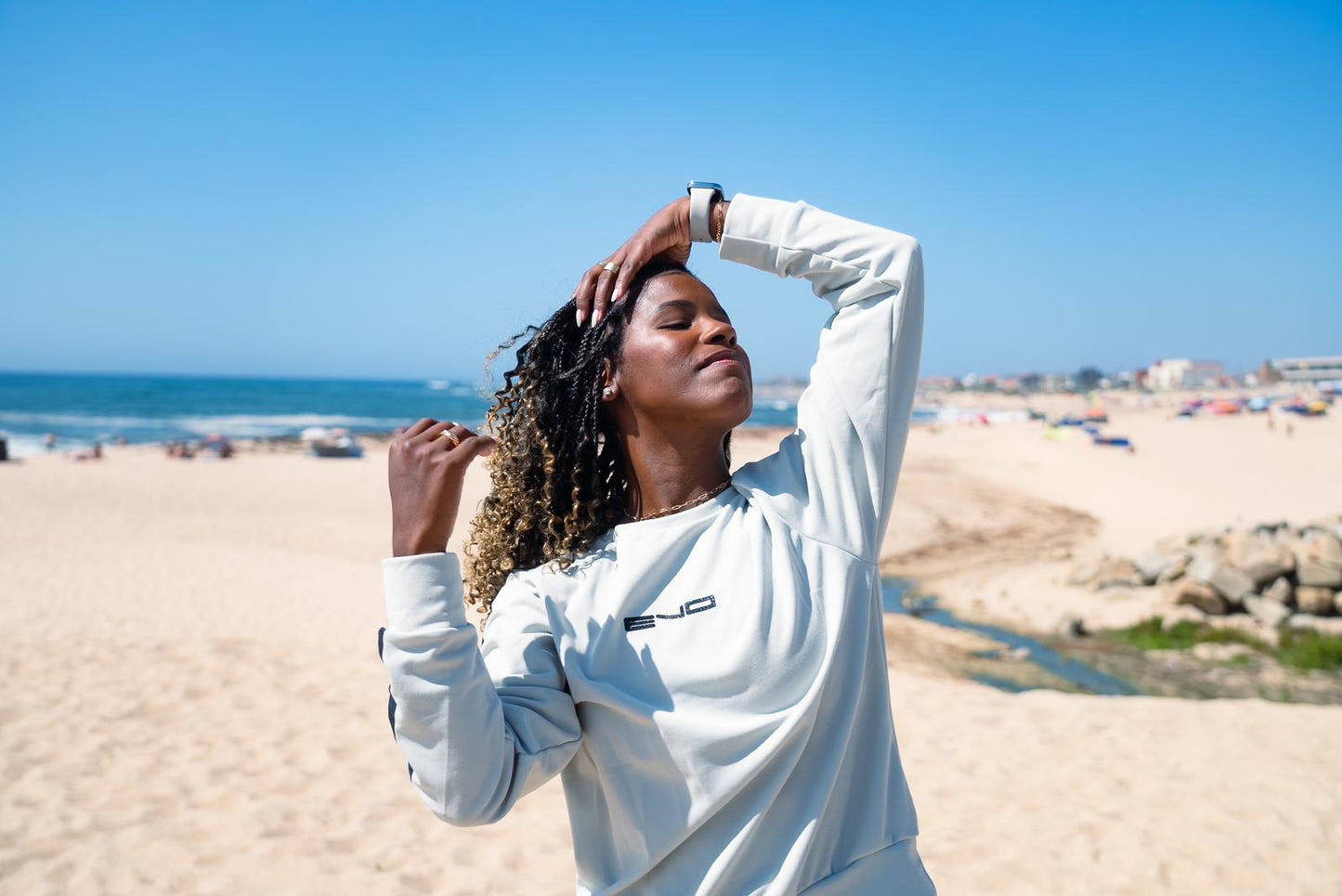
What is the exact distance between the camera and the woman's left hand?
1.98 metres

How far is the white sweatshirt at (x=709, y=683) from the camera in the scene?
4.66 feet

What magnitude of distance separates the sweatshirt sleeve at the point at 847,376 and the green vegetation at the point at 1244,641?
1004 cm

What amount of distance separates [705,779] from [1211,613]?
11868mm

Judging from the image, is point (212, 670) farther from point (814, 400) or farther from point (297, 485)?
point (297, 485)

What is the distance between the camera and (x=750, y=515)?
70.2 inches

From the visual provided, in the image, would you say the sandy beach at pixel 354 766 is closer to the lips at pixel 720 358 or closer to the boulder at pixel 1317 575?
the boulder at pixel 1317 575

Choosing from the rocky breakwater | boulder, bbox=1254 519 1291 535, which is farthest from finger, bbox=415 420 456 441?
boulder, bbox=1254 519 1291 535

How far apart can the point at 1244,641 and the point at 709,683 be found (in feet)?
36.2

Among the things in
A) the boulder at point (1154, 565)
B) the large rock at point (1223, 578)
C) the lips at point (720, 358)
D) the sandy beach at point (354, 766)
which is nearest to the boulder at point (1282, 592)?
the large rock at point (1223, 578)

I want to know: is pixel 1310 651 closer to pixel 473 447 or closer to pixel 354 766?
pixel 354 766

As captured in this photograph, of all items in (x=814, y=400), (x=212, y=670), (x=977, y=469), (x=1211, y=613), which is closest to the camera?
(x=814, y=400)

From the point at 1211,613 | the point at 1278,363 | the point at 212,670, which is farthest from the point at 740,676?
the point at 1278,363

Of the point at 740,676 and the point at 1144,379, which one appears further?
the point at 1144,379

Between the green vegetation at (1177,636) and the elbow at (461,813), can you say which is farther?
the green vegetation at (1177,636)
